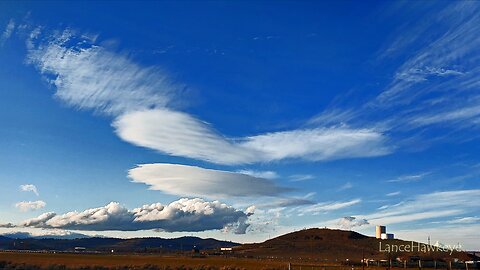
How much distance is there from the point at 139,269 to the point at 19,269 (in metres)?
19.7

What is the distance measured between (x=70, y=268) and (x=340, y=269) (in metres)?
48.2

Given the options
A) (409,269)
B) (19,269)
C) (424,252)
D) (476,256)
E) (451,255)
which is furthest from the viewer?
(424,252)

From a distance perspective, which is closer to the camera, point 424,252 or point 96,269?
point 96,269

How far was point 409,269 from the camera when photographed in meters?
111

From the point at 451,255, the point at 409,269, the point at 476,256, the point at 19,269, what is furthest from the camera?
the point at 451,255

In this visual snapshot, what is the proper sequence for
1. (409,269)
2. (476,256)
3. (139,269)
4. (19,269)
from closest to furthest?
(19,269) → (139,269) → (409,269) → (476,256)

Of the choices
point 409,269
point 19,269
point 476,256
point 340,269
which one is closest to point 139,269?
point 19,269

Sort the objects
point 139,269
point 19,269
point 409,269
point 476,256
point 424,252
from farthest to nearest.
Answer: point 424,252 < point 476,256 < point 409,269 < point 139,269 < point 19,269

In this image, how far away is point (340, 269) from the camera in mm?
96375

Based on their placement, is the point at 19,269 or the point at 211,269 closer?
the point at 19,269

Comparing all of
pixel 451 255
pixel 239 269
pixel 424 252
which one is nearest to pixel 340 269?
pixel 239 269

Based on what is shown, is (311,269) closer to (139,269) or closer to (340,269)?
(340,269)

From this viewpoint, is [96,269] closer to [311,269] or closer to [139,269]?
[139,269]

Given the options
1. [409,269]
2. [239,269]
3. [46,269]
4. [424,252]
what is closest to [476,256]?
[424,252]
